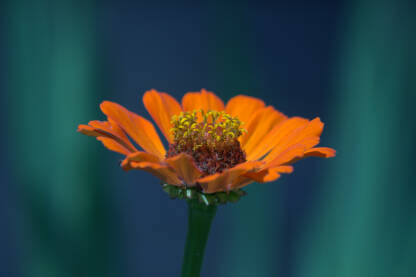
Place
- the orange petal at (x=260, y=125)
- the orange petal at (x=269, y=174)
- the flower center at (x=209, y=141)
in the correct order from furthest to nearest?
the orange petal at (x=260, y=125) → the flower center at (x=209, y=141) → the orange petal at (x=269, y=174)

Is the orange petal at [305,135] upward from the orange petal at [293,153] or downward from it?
upward

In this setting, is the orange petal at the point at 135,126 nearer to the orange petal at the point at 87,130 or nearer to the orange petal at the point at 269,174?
the orange petal at the point at 87,130

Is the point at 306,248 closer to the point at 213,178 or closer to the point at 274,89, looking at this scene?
the point at 274,89

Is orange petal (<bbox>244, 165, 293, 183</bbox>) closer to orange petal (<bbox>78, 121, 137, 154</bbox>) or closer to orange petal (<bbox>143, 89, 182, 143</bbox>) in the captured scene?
orange petal (<bbox>78, 121, 137, 154</bbox>)

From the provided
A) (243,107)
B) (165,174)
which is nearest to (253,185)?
(243,107)

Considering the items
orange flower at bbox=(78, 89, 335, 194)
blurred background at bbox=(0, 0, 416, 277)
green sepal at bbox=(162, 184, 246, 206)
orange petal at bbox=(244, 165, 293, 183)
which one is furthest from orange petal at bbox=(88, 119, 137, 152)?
blurred background at bbox=(0, 0, 416, 277)

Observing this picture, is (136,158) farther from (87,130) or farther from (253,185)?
(253,185)

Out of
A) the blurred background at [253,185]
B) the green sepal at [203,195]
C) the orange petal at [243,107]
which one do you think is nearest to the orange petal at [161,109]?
the orange petal at [243,107]

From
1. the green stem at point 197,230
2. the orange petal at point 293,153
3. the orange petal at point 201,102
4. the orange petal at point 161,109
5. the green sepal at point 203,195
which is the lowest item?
the green stem at point 197,230
